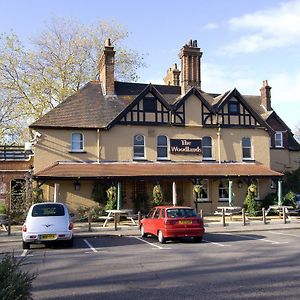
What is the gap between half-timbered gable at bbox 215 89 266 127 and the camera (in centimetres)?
3145

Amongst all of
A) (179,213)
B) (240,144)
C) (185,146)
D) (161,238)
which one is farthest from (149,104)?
(161,238)

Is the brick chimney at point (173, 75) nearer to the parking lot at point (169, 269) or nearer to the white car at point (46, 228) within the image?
the parking lot at point (169, 269)

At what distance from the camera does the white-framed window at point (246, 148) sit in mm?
31859

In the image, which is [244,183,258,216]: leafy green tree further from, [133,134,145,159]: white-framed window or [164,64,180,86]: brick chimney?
[164,64,180,86]: brick chimney

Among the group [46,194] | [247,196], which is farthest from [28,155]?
[247,196]

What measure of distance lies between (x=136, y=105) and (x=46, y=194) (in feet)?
26.8

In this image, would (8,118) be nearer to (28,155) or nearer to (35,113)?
(35,113)

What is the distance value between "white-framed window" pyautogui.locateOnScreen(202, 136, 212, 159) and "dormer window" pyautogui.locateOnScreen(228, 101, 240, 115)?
263cm

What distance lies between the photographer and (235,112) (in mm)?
31922

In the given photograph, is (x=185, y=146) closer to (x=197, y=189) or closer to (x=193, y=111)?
(x=193, y=111)

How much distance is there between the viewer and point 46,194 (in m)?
27.5


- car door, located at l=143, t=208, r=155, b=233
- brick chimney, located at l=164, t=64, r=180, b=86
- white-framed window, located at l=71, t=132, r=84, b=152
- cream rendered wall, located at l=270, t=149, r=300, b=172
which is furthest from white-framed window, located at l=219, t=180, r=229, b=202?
car door, located at l=143, t=208, r=155, b=233

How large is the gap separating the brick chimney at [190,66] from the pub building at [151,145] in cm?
7

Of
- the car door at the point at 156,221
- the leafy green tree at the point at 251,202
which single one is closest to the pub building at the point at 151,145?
the leafy green tree at the point at 251,202
